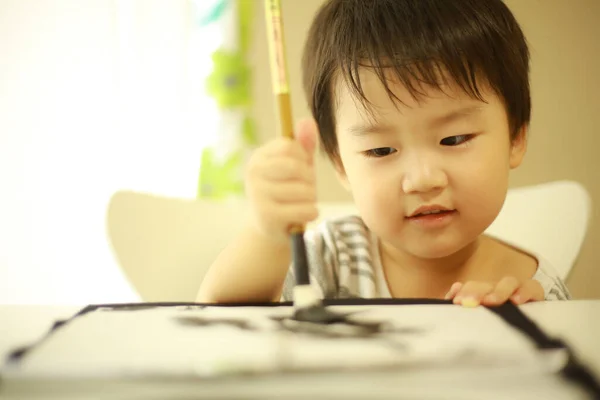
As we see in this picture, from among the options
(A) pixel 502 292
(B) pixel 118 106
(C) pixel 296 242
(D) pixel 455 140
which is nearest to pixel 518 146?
(D) pixel 455 140

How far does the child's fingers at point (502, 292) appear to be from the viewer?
1.00 feet

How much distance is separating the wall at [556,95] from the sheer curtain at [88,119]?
0.10 m

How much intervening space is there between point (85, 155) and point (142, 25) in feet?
0.77

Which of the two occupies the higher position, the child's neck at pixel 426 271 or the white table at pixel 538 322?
the white table at pixel 538 322

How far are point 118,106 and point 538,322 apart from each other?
75 centimetres

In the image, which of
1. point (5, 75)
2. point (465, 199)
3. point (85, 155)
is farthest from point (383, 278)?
point (5, 75)

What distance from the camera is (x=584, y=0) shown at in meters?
0.85

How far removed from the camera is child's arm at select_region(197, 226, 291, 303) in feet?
1.18

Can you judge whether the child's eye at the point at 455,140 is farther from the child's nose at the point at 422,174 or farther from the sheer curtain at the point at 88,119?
the sheer curtain at the point at 88,119

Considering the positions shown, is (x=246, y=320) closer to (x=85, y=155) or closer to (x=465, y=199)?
(x=465, y=199)

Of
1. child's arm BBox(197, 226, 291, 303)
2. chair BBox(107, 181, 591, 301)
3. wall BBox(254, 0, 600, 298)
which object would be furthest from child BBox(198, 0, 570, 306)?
wall BBox(254, 0, 600, 298)

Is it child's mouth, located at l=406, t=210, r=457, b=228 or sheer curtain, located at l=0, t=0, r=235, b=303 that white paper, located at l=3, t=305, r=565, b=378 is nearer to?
child's mouth, located at l=406, t=210, r=457, b=228

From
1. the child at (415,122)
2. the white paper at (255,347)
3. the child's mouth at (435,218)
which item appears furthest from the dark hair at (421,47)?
the white paper at (255,347)

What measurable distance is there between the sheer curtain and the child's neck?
41cm
